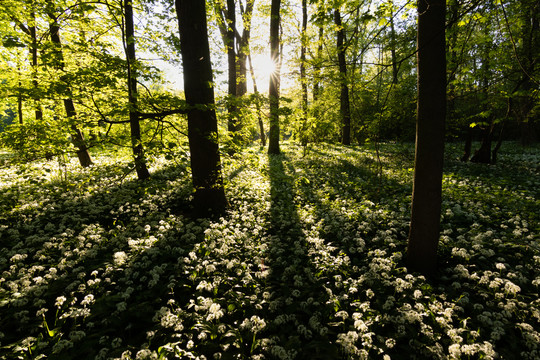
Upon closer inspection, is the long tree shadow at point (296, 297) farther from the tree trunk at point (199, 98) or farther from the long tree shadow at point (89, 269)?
the tree trunk at point (199, 98)

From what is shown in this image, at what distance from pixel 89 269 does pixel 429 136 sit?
267 inches

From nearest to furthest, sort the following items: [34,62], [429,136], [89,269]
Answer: [429,136]
[89,269]
[34,62]

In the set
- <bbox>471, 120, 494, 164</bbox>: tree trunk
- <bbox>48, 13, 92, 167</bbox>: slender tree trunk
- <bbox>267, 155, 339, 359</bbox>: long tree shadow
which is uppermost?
<bbox>48, 13, 92, 167</bbox>: slender tree trunk

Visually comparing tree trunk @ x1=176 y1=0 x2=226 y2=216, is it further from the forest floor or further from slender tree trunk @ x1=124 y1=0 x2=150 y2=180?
slender tree trunk @ x1=124 y1=0 x2=150 y2=180

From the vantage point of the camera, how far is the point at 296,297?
4188 mm

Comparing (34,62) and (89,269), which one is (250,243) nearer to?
(89,269)

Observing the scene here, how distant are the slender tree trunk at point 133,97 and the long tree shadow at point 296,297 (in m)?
3.73

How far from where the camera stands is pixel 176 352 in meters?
3.03

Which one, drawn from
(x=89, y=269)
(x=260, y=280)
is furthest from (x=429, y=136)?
(x=89, y=269)

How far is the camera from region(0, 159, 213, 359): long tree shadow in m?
3.42

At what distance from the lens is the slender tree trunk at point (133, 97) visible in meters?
5.39

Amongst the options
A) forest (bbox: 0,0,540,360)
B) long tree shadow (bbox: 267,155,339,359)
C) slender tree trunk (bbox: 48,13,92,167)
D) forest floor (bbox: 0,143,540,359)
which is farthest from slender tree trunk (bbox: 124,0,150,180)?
long tree shadow (bbox: 267,155,339,359)

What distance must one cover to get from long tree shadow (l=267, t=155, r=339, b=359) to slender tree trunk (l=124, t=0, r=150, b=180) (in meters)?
3.73

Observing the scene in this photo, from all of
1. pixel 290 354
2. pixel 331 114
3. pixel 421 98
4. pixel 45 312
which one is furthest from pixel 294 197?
pixel 331 114
